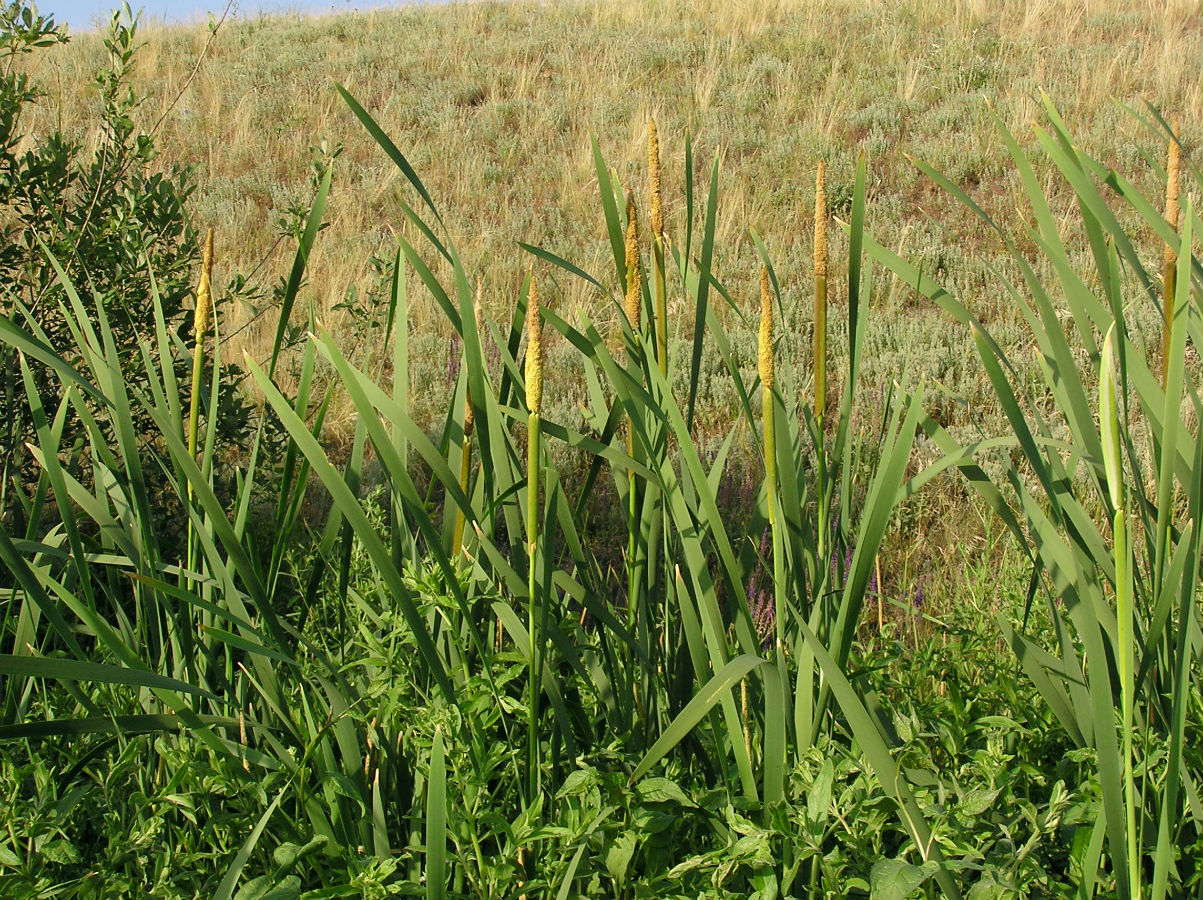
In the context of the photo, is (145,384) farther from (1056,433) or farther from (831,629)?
(1056,433)

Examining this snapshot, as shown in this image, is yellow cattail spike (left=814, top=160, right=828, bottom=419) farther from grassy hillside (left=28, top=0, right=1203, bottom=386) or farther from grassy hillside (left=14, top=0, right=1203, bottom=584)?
grassy hillside (left=28, top=0, right=1203, bottom=386)

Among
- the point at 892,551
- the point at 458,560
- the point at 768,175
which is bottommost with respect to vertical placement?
the point at 892,551

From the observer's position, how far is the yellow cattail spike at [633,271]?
1193mm

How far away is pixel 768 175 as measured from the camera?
23.8ft

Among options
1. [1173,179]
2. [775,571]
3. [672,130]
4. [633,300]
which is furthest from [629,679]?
[672,130]

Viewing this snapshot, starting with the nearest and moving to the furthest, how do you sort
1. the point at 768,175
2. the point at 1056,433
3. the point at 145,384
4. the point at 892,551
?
the point at 145,384
the point at 892,551
the point at 1056,433
the point at 768,175

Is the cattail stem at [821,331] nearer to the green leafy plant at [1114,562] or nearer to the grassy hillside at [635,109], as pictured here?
the green leafy plant at [1114,562]

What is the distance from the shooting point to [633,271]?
1.23m

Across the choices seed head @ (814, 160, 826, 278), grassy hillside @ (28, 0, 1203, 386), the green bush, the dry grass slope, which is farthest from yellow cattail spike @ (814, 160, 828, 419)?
grassy hillside @ (28, 0, 1203, 386)

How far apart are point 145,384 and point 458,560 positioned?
72.4 inches

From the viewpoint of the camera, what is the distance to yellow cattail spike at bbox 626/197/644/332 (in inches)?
47.0

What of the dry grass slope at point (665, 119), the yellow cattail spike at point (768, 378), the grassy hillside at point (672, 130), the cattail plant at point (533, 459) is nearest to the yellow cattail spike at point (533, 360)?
the cattail plant at point (533, 459)

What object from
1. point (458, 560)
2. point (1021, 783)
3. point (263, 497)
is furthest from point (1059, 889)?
point (263, 497)

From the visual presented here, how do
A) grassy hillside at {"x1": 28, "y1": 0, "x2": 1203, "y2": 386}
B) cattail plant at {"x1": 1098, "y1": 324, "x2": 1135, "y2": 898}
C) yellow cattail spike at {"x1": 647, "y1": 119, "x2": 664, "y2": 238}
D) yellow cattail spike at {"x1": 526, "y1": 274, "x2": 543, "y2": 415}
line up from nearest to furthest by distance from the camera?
cattail plant at {"x1": 1098, "y1": 324, "x2": 1135, "y2": 898} → yellow cattail spike at {"x1": 526, "y1": 274, "x2": 543, "y2": 415} → yellow cattail spike at {"x1": 647, "y1": 119, "x2": 664, "y2": 238} → grassy hillside at {"x1": 28, "y1": 0, "x2": 1203, "y2": 386}
